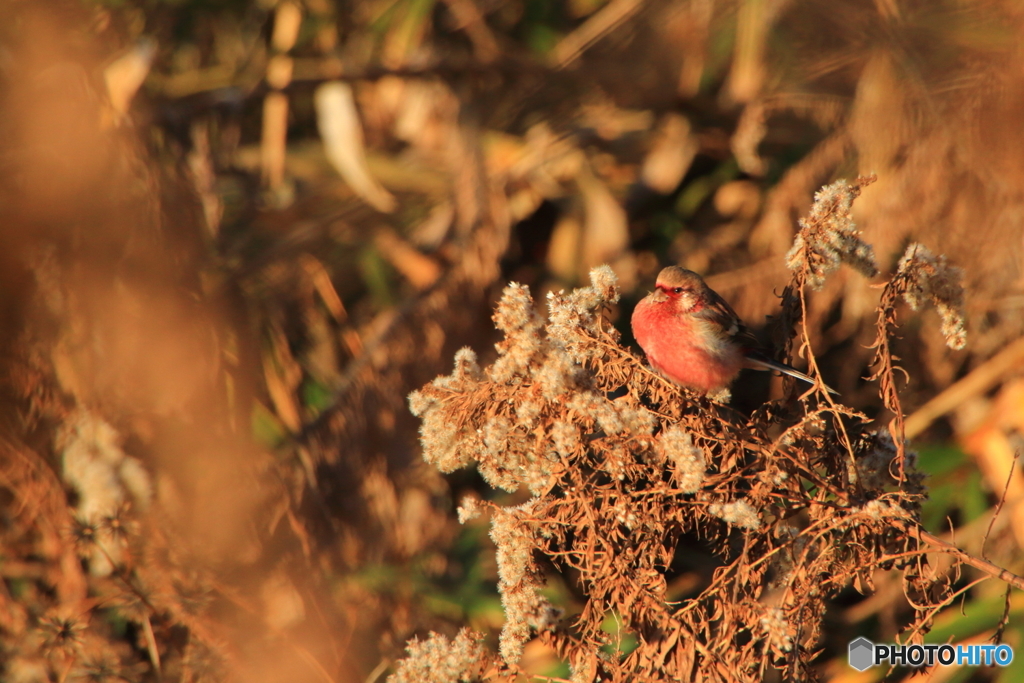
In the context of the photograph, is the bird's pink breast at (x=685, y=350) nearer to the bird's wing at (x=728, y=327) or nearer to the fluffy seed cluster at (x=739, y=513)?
the bird's wing at (x=728, y=327)

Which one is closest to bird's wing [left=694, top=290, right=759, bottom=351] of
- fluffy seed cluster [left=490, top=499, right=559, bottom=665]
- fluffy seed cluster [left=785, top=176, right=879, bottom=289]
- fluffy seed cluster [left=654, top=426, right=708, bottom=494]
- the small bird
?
the small bird

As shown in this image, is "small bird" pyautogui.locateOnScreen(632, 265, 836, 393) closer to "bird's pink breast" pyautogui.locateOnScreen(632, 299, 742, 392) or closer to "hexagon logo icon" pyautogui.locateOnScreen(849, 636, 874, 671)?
"bird's pink breast" pyautogui.locateOnScreen(632, 299, 742, 392)

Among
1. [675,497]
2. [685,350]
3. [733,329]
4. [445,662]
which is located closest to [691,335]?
[685,350]

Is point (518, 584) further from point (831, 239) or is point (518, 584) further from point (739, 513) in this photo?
point (831, 239)

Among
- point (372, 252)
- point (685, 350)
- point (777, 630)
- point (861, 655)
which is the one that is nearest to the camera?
point (777, 630)

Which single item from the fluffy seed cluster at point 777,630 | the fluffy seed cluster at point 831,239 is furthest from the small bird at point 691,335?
the fluffy seed cluster at point 777,630
